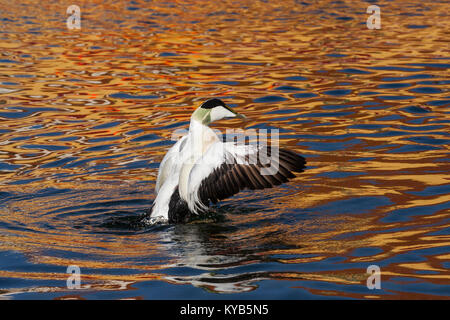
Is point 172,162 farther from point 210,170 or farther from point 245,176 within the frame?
point 245,176

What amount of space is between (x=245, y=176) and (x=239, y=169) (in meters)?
0.08

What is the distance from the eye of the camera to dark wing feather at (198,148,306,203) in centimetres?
646

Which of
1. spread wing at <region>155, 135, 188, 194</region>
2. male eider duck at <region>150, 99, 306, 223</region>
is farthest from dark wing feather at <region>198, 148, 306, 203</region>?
spread wing at <region>155, 135, 188, 194</region>

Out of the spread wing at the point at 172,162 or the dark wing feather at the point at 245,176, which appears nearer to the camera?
the dark wing feather at the point at 245,176

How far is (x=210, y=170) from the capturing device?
21.5 feet

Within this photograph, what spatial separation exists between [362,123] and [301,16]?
30.3 ft

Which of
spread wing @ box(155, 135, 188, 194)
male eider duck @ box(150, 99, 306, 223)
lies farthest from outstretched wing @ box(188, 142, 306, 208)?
spread wing @ box(155, 135, 188, 194)

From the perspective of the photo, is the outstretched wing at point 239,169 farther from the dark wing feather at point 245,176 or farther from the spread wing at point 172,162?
the spread wing at point 172,162

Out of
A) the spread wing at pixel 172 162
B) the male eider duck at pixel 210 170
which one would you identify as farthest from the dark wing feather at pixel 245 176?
the spread wing at pixel 172 162

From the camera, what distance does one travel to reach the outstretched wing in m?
6.47

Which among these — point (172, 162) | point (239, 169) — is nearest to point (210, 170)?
point (239, 169)

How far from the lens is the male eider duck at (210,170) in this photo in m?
6.49

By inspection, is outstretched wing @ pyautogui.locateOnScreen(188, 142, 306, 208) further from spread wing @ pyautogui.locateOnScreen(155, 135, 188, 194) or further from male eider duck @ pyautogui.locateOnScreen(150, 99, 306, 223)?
spread wing @ pyautogui.locateOnScreen(155, 135, 188, 194)

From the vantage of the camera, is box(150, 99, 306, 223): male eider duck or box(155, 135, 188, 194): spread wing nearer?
box(150, 99, 306, 223): male eider duck
